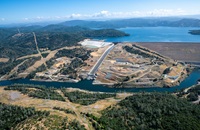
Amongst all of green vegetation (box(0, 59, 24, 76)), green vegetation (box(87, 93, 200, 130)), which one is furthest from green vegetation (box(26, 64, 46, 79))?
green vegetation (box(87, 93, 200, 130))

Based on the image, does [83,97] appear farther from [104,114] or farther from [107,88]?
[104,114]

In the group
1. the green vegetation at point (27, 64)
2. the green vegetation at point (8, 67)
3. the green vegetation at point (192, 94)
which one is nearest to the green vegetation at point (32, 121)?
the green vegetation at point (192, 94)

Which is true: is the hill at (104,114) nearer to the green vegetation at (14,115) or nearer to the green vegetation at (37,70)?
the green vegetation at (14,115)

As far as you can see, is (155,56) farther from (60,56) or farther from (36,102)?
(36,102)

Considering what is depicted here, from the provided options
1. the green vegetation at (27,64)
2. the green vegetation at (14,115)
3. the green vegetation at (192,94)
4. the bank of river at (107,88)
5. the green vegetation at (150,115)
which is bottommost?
the bank of river at (107,88)

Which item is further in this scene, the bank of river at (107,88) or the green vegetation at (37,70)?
the green vegetation at (37,70)

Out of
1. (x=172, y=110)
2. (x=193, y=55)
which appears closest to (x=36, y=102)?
(x=172, y=110)
